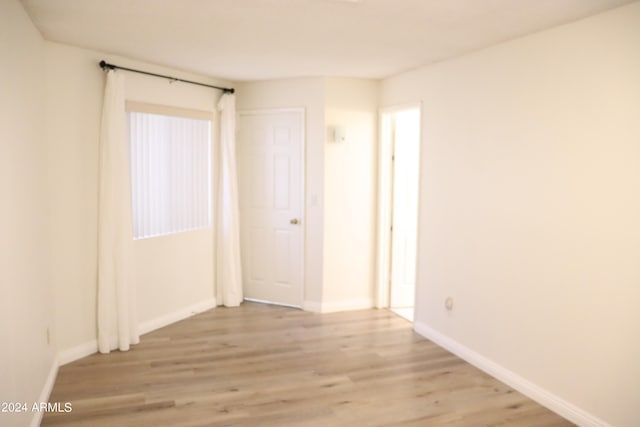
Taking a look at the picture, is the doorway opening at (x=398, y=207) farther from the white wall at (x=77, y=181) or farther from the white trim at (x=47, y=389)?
the white trim at (x=47, y=389)

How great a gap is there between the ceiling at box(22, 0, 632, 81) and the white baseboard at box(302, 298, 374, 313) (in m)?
2.50

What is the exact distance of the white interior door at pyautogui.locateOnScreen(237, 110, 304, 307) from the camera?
5.42 metres

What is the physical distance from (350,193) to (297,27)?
2369 millimetres

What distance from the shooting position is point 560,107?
3178 mm

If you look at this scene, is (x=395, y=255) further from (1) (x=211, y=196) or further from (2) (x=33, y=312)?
(2) (x=33, y=312)

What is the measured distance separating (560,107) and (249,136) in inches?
134

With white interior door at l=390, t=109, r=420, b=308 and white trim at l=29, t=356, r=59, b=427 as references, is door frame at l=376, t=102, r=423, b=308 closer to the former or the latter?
white interior door at l=390, t=109, r=420, b=308

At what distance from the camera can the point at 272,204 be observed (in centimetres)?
558

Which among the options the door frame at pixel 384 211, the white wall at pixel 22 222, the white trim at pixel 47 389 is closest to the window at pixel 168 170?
the white wall at pixel 22 222

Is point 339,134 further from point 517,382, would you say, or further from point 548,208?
point 517,382

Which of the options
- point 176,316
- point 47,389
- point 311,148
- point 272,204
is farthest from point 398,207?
point 47,389

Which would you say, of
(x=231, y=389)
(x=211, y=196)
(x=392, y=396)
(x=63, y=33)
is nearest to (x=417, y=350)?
(x=392, y=396)

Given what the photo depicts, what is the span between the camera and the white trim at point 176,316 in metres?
4.66

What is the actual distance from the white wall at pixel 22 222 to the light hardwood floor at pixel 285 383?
18.3 inches
